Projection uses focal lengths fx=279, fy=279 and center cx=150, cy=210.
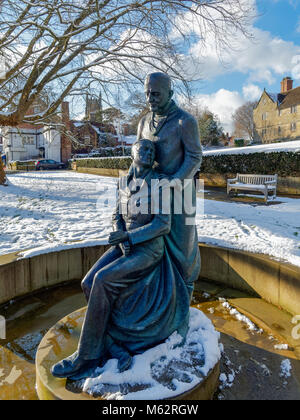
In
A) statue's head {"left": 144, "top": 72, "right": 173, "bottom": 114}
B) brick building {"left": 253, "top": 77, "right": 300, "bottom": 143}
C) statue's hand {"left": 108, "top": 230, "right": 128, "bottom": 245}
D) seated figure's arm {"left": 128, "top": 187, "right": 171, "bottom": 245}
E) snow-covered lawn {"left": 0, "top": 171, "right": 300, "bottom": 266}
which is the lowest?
snow-covered lawn {"left": 0, "top": 171, "right": 300, "bottom": 266}

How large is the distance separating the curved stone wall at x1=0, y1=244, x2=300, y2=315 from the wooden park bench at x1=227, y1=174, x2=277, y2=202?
18.2 feet

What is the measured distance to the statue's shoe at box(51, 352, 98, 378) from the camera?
2.04 meters

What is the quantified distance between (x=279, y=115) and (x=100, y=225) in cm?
4470

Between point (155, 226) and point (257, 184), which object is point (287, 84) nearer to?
point (257, 184)

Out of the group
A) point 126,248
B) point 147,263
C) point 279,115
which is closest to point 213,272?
point 147,263

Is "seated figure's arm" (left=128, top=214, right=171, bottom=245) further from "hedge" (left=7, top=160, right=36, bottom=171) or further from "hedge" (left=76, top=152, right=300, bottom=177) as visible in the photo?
"hedge" (left=7, top=160, right=36, bottom=171)

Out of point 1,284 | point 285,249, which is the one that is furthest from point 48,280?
point 285,249

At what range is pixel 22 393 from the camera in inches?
90.4

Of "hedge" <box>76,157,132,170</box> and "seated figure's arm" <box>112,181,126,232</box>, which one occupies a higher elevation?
"hedge" <box>76,157,132,170</box>

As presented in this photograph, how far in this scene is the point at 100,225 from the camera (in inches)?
237

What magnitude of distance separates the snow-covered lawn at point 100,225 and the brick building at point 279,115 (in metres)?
37.2

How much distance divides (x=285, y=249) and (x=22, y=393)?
12.4ft

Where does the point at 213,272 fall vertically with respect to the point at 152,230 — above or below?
below

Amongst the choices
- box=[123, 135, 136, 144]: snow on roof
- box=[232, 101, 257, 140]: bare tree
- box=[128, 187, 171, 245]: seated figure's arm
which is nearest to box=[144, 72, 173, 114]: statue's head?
box=[128, 187, 171, 245]: seated figure's arm
